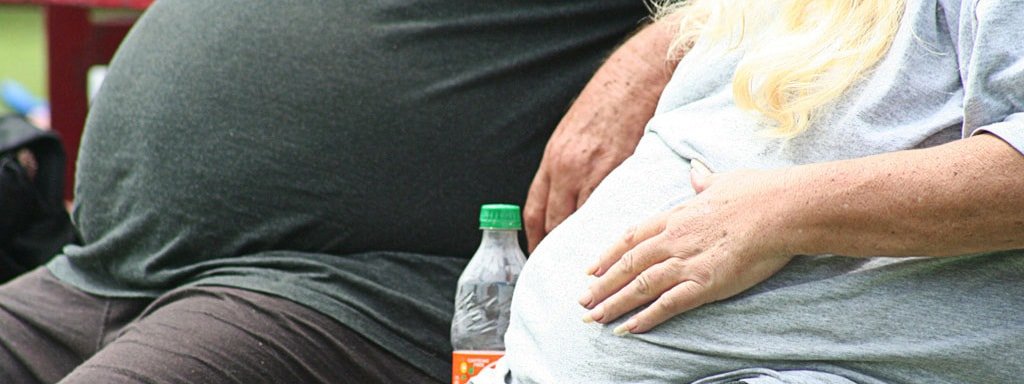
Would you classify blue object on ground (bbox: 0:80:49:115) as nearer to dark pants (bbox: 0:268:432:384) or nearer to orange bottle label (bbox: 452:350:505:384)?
dark pants (bbox: 0:268:432:384)

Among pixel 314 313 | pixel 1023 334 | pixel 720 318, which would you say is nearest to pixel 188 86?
pixel 314 313

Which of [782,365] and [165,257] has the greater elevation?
Answer: [782,365]

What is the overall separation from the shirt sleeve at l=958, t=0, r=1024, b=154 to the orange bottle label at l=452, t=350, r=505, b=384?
60cm

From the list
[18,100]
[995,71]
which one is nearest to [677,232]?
[995,71]

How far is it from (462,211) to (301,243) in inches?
8.5

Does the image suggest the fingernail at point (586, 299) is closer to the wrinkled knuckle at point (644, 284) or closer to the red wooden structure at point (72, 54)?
the wrinkled knuckle at point (644, 284)

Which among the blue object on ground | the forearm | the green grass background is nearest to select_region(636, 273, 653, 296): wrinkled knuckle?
the forearm

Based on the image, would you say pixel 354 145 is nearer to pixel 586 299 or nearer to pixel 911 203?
pixel 586 299

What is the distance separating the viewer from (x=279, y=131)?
5.24 ft

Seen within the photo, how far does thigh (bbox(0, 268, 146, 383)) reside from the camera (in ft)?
5.50

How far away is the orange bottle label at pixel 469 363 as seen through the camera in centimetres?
141

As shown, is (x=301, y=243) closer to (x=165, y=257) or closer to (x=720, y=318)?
(x=165, y=257)

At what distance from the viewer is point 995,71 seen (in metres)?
1.03

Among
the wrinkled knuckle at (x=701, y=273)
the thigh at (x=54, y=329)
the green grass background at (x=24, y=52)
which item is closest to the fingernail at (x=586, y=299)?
the wrinkled knuckle at (x=701, y=273)
